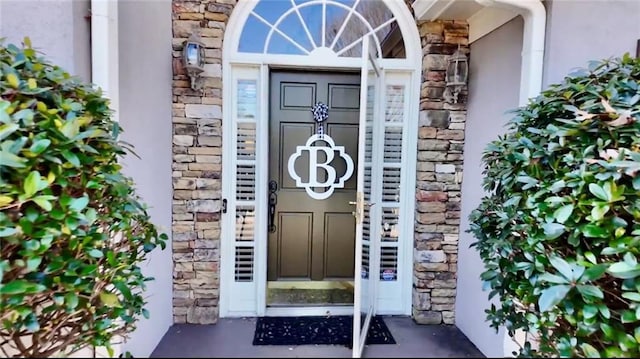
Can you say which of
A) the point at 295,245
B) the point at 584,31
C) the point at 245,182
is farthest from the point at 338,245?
the point at 584,31

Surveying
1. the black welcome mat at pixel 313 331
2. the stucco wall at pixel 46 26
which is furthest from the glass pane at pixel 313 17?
the black welcome mat at pixel 313 331

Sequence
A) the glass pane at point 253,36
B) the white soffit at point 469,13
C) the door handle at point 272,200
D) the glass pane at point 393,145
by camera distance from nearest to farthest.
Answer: the white soffit at point 469,13 < the glass pane at point 253,36 < the glass pane at point 393,145 < the door handle at point 272,200

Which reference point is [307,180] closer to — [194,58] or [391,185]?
[391,185]

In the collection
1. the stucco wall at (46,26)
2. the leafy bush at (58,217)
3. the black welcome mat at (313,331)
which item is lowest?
the black welcome mat at (313,331)

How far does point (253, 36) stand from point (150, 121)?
1069 millimetres

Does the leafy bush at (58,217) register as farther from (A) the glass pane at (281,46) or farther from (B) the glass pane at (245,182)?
(A) the glass pane at (281,46)

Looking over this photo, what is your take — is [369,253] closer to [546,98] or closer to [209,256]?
[209,256]

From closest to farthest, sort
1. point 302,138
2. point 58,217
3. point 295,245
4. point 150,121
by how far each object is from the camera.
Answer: point 58,217 < point 150,121 < point 302,138 < point 295,245

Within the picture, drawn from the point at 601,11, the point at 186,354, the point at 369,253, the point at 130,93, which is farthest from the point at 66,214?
the point at 601,11

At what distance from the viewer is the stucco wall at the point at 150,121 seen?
212 centimetres

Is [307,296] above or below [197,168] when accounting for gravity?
below

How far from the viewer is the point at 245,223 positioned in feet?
10.0

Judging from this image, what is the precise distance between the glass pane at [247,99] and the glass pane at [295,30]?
1.54ft

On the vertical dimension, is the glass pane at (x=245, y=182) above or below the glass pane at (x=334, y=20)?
below
